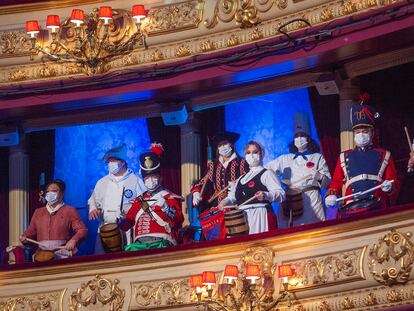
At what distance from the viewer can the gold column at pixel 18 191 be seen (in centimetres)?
2128

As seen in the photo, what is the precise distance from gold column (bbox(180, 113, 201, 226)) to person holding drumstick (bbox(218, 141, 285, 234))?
3.64 feet

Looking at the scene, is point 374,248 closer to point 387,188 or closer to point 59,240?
point 387,188

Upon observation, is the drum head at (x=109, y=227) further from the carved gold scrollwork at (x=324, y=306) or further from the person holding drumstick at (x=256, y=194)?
the carved gold scrollwork at (x=324, y=306)

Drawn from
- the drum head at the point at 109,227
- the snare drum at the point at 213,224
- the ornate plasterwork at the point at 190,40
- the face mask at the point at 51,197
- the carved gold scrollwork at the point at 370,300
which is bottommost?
the carved gold scrollwork at the point at 370,300

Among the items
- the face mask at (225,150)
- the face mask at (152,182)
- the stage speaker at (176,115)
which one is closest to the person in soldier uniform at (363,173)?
the face mask at (225,150)

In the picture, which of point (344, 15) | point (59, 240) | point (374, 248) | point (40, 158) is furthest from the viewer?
point (40, 158)

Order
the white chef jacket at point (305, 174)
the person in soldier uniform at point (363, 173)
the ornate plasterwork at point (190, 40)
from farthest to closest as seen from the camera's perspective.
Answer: the white chef jacket at point (305, 174) < the ornate plasterwork at point (190, 40) < the person in soldier uniform at point (363, 173)

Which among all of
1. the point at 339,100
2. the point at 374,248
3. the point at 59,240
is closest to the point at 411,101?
the point at 339,100

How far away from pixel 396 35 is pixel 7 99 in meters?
5.42

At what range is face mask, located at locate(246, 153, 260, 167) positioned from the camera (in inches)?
763

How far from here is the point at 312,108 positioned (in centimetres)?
1991

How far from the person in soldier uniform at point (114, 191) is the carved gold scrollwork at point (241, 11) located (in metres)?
2.13

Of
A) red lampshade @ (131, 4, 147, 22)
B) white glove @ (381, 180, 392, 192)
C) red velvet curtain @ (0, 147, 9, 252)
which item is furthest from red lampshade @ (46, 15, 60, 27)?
white glove @ (381, 180, 392, 192)

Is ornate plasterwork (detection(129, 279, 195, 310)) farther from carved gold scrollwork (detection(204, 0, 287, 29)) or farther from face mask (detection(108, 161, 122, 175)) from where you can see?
carved gold scrollwork (detection(204, 0, 287, 29))
